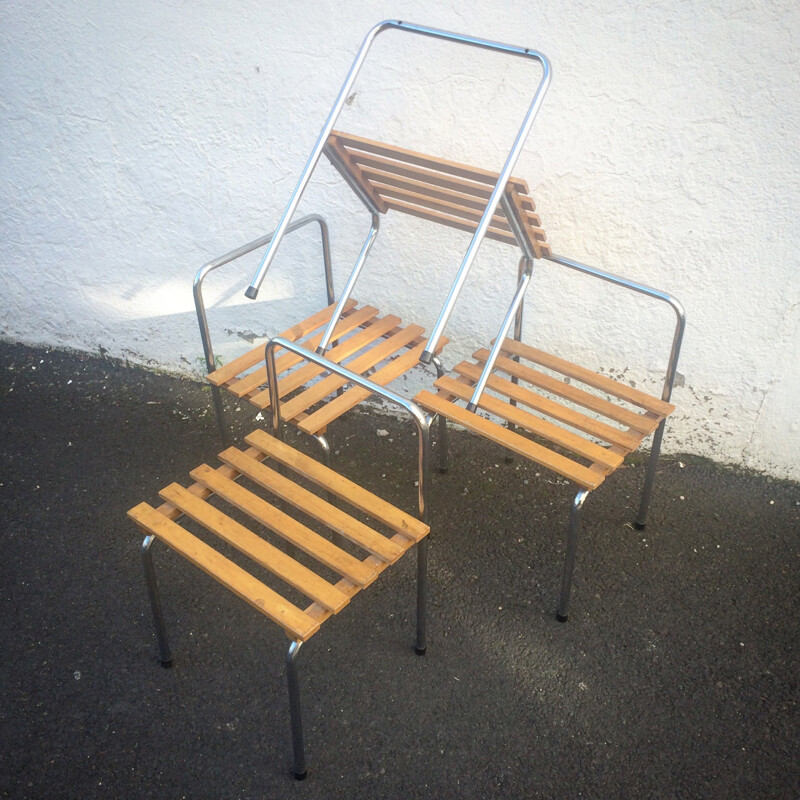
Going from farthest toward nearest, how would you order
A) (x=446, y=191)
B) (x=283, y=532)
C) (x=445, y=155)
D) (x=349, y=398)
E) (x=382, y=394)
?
(x=445, y=155) → (x=349, y=398) → (x=446, y=191) → (x=283, y=532) → (x=382, y=394)

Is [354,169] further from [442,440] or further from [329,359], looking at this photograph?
[442,440]

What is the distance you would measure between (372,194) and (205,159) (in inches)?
28.8

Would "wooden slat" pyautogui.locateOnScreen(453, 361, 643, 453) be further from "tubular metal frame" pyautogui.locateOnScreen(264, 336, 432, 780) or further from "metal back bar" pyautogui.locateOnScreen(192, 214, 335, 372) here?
"metal back bar" pyautogui.locateOnScreen(192, 214, 335, 372)

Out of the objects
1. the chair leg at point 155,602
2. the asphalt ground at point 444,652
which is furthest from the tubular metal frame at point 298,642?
the asphalt ground at point 444,652

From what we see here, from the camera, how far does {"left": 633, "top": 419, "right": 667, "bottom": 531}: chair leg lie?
267cm

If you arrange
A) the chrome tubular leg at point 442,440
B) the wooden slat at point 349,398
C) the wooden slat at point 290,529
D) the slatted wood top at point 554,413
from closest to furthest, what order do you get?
the wooden slat at point 290,529, the slatted wood top at point 554,413, the wooden slat at point 349,398, the chrome tubular leg at point 442,440

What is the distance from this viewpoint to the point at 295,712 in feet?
6.75

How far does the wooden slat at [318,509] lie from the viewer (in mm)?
2179

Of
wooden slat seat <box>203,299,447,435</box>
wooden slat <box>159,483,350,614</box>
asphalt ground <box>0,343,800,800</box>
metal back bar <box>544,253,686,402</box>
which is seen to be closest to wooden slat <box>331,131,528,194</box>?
metal back bar <box>544,253,686,402</box>

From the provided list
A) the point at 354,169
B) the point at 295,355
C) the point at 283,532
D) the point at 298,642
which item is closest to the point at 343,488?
the point at 283,532

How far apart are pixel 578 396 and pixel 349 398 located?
0.70m

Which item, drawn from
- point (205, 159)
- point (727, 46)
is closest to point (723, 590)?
point (727, 46)

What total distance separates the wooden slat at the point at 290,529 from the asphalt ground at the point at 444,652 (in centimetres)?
46

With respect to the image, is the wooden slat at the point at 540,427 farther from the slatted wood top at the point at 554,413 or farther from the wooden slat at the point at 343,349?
the wooden slat at the point at 343,349
